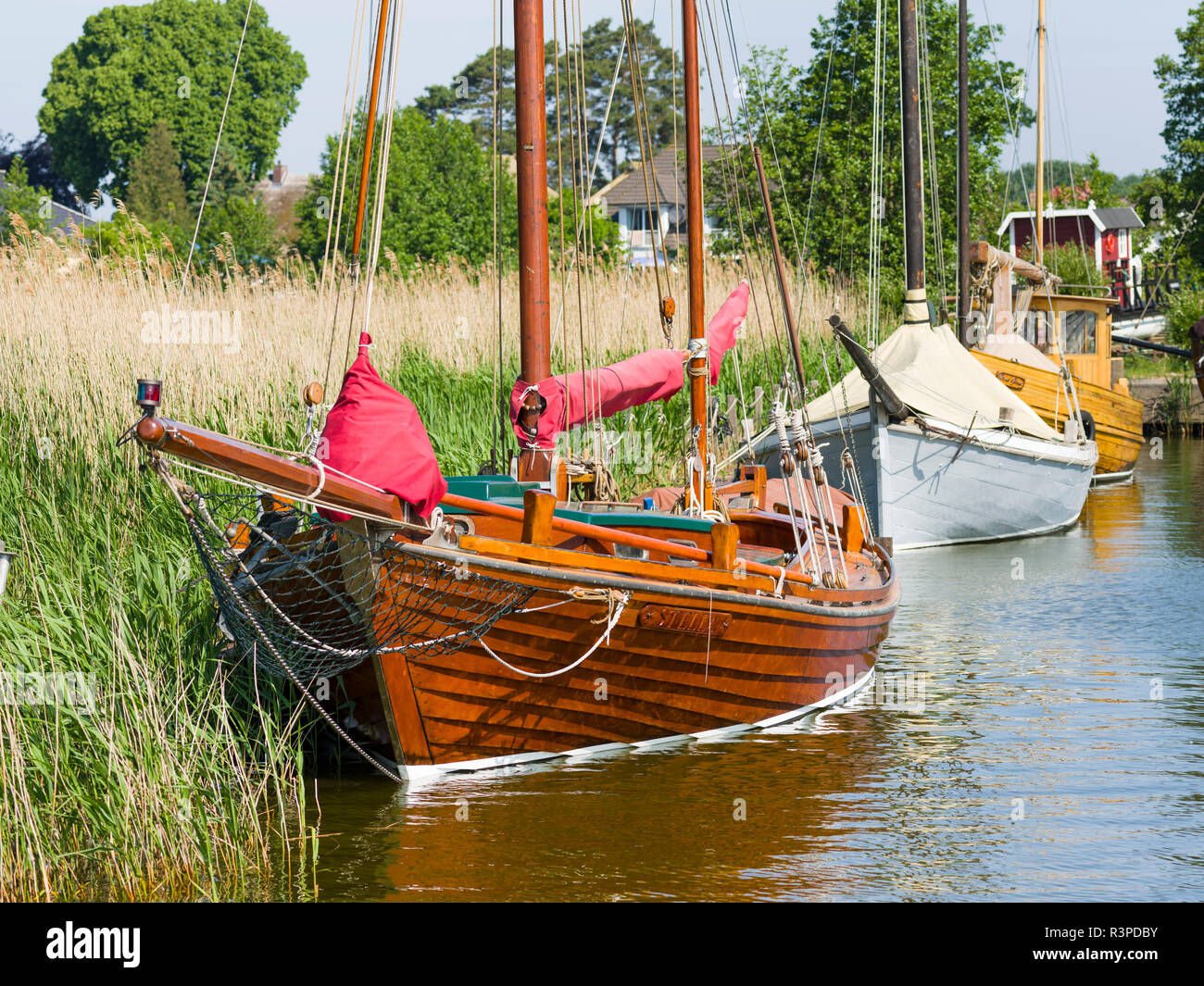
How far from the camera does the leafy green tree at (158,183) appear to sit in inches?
2170

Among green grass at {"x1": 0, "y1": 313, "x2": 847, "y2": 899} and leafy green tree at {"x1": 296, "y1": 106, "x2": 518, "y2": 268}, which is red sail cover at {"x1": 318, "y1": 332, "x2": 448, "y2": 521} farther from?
leafy green tree at {"x1": 296, "y1": 106, "x2": 518, "y2": 268}

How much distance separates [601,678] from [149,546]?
2.76m

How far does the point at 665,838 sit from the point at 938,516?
10744 mm

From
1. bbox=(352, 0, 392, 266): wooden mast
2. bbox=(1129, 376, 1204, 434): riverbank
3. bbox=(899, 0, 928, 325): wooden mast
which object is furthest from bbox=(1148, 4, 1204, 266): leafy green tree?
bbox=(352, 0, 392, 266): wooden mast

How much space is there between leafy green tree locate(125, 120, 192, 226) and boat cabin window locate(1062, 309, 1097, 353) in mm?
35765

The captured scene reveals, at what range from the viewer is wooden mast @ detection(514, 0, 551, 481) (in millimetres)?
9164

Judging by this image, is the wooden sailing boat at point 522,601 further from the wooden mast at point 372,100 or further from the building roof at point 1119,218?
the building roof at point 1119,218

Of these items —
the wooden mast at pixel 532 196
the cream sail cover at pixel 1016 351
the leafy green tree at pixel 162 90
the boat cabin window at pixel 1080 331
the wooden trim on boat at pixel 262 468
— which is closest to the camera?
the wooden trim on boat at pixel 262 468

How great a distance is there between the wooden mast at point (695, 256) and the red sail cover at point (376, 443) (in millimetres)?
2628

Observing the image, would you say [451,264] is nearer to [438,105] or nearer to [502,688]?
[502,688]

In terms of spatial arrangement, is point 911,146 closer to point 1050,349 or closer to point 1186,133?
point 1050,349

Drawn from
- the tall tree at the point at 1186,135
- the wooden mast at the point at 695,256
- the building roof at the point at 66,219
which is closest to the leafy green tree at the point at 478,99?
the building roof at the point at 66,219

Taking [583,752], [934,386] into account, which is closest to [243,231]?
[934,386]

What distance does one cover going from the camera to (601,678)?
7.85 meters
